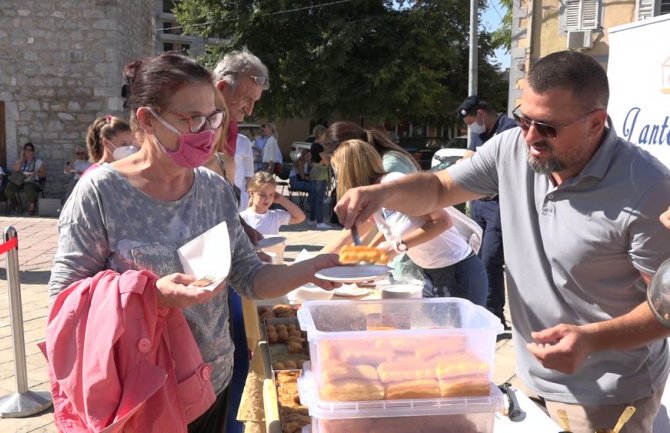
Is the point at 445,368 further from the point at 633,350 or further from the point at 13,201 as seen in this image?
the point at 13,201

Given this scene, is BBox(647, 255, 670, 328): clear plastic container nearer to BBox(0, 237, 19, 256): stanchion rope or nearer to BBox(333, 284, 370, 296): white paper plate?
BBox(333, 284, 370, 296): white paper plate

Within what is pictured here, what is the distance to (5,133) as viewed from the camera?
14344mm

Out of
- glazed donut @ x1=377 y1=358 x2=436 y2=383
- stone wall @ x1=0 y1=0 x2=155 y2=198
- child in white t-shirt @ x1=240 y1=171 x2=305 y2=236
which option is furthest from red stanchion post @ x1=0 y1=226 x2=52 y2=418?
stone wall @ x1=0 y1=0 x2=155 y2=198

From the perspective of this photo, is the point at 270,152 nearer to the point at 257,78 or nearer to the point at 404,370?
the point at 257,78

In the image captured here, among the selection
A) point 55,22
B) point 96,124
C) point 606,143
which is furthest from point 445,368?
point 55,22

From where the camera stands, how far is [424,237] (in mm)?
3156

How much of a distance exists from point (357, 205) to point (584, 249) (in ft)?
2.60

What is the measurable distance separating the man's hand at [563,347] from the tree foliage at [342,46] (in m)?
17.7

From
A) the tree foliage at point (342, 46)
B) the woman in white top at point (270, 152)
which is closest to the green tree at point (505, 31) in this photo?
the tree foliage at point (342, 46)

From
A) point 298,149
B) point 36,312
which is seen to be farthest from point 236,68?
point 298,149

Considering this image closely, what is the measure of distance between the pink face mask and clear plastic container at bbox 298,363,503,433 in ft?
2.76

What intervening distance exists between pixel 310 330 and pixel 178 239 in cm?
58

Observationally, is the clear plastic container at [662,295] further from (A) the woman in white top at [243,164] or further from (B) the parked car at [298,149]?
(B) the parked car at [298,149]

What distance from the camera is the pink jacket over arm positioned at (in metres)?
1.59
